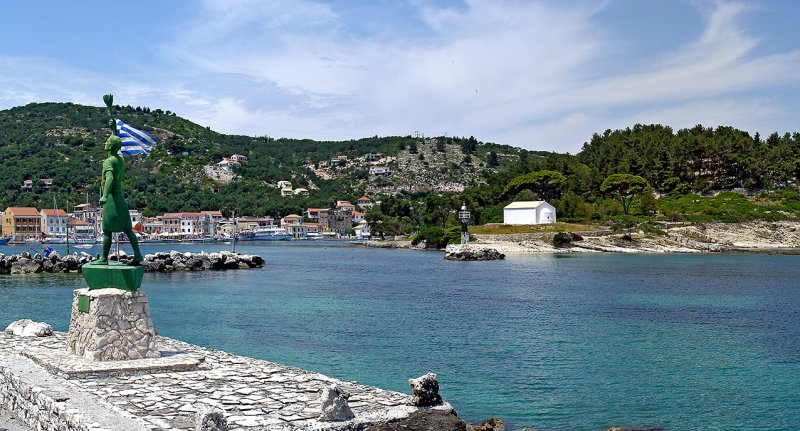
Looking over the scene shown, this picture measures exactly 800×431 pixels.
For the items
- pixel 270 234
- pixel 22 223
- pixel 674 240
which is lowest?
pixel 270 234

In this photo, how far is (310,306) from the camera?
3066cm

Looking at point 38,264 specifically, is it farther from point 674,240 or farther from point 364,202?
point 364,202

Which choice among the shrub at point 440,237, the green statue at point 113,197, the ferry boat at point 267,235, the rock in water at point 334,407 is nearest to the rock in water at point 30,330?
the green statue at point 113,197

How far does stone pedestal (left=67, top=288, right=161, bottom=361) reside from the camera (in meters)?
11.8

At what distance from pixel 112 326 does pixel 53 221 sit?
5513 inches

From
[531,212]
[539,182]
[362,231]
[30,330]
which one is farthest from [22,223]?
[30,330]

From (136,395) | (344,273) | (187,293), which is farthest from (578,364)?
(344,273)

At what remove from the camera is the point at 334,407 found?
8438 mm

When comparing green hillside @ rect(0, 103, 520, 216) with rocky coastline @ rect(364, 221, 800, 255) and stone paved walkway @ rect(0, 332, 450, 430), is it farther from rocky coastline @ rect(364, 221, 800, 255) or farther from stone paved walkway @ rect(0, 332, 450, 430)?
stone paved walkway @ rect(0, 332, 450, 430)

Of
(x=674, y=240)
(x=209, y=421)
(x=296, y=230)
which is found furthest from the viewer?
(x=296, y=230)

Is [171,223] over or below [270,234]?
over

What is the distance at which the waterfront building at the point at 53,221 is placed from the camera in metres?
130

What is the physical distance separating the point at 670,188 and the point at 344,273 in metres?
72.9

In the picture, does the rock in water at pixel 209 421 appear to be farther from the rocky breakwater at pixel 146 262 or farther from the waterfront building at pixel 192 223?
the waterfront building at pixel 192 223
